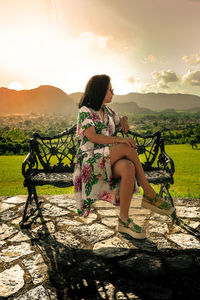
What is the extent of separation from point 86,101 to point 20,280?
1.83 metres

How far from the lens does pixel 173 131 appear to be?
841 inches

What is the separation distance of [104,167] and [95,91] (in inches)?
33.6

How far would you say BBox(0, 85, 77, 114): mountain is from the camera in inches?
2080

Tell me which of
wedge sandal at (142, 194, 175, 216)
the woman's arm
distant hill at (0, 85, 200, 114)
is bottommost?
wedge sandal at (142, 194, 175, 216)

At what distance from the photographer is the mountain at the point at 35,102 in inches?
2080

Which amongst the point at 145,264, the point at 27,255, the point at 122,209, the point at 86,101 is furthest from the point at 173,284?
the point at 86,101

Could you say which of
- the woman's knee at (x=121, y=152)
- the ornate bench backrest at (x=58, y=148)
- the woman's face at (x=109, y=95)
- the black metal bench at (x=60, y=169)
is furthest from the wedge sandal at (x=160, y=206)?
the ornate bench backrest at (x=58, y=148)

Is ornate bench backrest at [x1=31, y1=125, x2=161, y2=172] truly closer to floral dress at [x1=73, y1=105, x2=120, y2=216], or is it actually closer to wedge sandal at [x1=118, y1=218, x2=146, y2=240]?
floral dress at [x1=73, y1=105, x2=120, y2=216]

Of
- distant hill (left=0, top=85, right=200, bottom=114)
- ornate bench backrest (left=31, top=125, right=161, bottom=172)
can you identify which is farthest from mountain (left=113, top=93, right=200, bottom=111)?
ornate bench backrest (left=31, top=125, right=161, bottom=172)

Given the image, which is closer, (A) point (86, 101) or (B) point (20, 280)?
(B) point (20, 280)

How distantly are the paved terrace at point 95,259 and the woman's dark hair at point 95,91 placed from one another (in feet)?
4.67

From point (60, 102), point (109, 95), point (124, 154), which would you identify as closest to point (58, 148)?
point (109, 95)

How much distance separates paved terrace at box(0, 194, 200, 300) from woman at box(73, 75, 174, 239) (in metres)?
0.27

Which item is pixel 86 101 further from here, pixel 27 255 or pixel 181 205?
pixel 181 205
